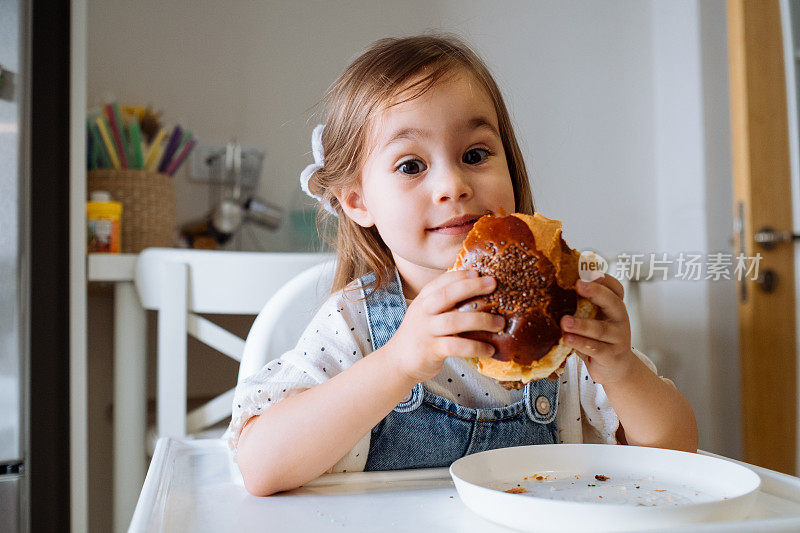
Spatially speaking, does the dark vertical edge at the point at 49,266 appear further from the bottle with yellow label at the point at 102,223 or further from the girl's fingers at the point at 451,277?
the girl's fingers at the point at 451,277

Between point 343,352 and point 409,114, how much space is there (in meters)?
0.28

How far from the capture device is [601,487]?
526 mm

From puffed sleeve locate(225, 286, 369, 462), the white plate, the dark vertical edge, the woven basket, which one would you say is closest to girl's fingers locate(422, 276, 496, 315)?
the white plate

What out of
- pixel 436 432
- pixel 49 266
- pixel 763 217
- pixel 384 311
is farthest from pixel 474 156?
pixel 763 217

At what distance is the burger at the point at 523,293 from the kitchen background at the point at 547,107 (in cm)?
141

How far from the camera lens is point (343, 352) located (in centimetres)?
79

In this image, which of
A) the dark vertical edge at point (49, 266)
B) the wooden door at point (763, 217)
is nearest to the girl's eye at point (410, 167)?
the dark vertical edge at point (49, 266)

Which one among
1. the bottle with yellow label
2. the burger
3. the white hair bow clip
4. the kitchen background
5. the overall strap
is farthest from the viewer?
the kitchen background

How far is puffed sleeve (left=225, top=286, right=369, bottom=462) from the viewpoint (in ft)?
2.40

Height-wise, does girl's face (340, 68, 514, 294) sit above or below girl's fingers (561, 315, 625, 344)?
above

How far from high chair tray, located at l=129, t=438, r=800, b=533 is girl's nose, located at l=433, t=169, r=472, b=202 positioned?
0.92 ft

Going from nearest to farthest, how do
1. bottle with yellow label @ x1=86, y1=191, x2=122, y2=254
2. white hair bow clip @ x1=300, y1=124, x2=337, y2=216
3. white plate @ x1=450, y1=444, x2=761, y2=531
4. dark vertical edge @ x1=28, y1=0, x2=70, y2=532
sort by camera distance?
white plate @ x1=450, y1=444, x2=761, y2=531, white hair bow clip @ x1=300, y1=124, x2=337, y2=216, dark vertical edge @ x1=28, y1=0, x2=70, y2=532, bottle with yellow label @ x1=86, y1=191, x2=122, y2=254

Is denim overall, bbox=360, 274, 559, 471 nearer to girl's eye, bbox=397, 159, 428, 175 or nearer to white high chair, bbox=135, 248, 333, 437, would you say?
girl's eye, bbox=397, 159, 428, 175

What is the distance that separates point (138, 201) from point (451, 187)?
1099 mm
